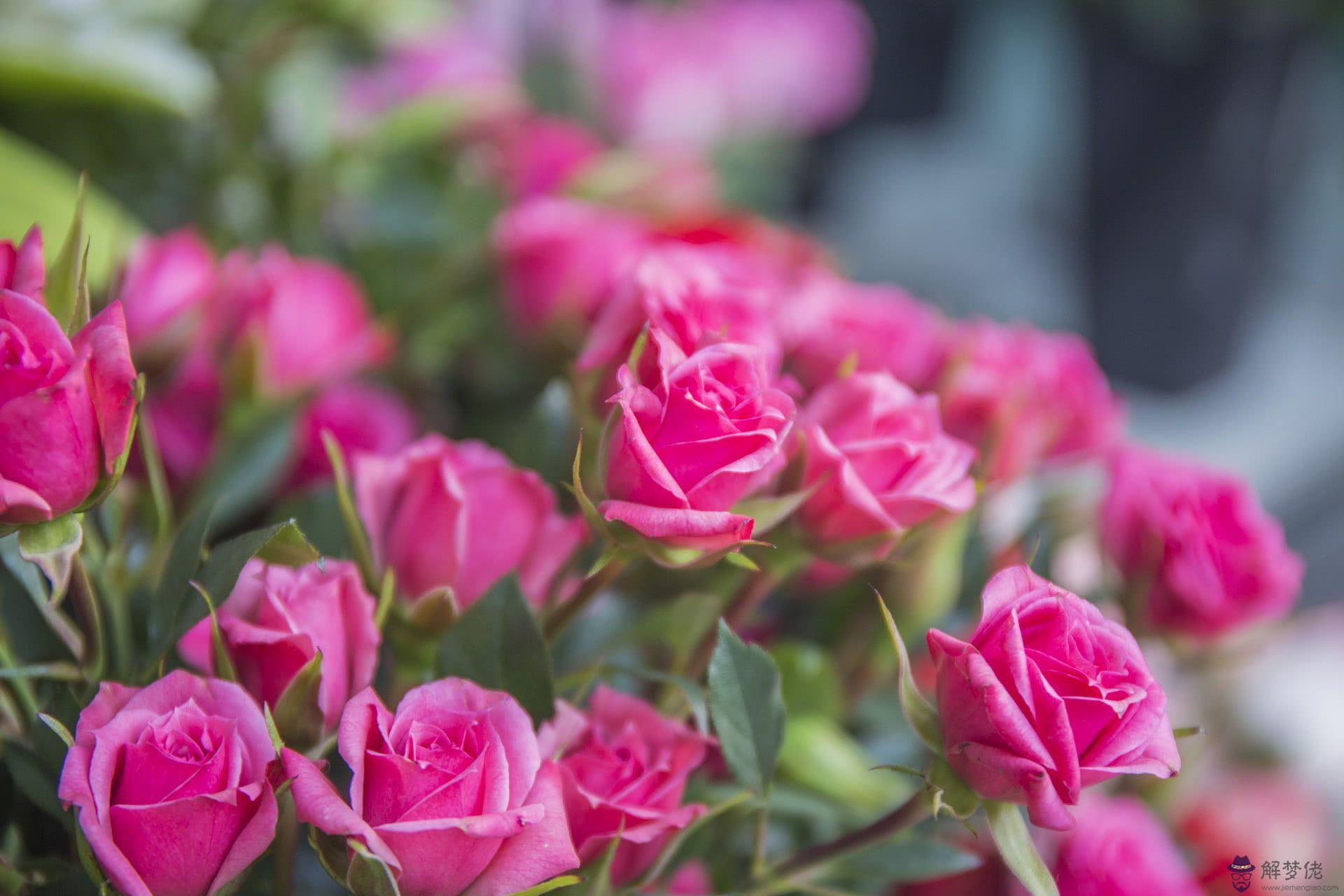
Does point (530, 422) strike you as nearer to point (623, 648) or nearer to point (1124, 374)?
point (623, 648)

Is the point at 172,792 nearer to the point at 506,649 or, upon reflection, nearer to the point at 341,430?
the point at 506,649

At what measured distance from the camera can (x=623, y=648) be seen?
0.89 feet

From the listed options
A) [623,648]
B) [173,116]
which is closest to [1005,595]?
[623,648]

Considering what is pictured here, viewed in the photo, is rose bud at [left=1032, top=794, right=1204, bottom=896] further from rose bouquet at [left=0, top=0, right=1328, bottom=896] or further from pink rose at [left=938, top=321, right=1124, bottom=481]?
pink rose at [left=938, top=321, right=1124, bottom=481]

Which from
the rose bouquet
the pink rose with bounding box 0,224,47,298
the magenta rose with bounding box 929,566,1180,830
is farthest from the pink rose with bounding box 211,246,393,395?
the magenta rose with bounding box 929,566,1180,830

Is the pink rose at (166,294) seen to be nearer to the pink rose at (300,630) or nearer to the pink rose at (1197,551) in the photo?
the pink rose at (300,630)

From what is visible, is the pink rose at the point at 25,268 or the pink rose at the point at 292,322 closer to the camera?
the pink rose at the point at 25,268

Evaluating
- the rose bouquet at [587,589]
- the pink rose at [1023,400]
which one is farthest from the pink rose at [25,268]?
the pink rose at [1023,400]

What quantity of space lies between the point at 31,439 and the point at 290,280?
0.15 meters

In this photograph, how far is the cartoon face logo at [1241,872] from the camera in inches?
11.5

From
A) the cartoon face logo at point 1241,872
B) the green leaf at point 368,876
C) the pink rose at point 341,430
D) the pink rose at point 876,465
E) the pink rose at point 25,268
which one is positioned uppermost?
the pink rose at point 25,268

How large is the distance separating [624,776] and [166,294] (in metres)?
0.19

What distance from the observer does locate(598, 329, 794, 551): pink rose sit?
0.58 feet

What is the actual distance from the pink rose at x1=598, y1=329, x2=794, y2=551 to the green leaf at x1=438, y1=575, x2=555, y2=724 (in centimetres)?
3
